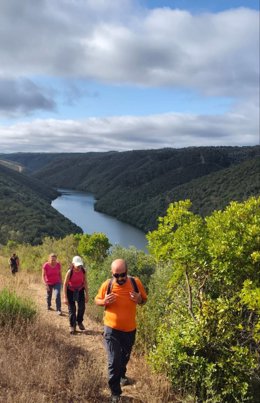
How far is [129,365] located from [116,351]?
125 centimetres

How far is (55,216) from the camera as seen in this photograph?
68.9m

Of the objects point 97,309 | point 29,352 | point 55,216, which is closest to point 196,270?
point 29,352

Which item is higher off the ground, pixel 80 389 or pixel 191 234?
pixel 191 234

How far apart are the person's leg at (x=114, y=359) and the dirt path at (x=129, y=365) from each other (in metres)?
0.21

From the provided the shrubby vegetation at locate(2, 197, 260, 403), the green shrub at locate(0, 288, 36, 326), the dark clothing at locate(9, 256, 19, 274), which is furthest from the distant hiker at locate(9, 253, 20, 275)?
the shrubby vegetation at locate(2, 197, 260, 403)

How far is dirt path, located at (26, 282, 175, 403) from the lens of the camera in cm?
427

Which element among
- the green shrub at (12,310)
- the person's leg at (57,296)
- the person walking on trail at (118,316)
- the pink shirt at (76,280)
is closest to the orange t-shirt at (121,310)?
the person walking on trail at (118,316)

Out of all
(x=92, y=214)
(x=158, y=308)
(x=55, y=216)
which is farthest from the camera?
(x=92, y=214)

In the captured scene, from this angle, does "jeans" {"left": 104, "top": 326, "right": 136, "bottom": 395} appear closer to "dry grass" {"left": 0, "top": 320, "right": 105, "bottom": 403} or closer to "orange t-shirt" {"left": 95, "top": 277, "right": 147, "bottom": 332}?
"orange t-shirt" {"left": 95, "top": 277, "right": 147, "bottom": 332}

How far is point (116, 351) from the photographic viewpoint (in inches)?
163

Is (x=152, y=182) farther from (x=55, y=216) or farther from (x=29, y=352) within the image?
(x=29, y=352)

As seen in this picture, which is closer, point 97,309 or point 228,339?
point 228,339

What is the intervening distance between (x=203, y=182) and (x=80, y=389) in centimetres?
10413

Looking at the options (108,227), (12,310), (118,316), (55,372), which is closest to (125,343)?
(118,316)
